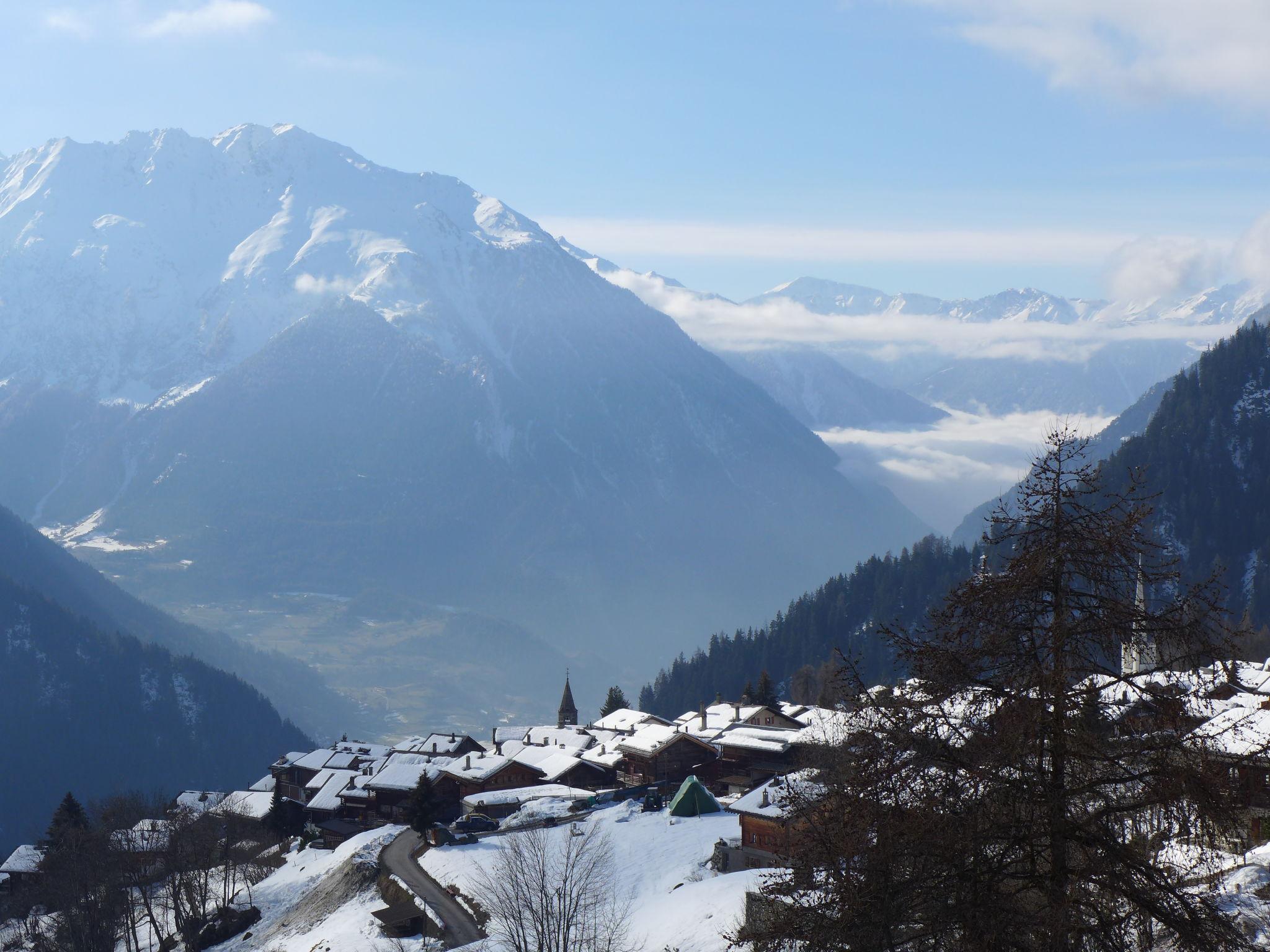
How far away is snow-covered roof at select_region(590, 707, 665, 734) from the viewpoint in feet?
417

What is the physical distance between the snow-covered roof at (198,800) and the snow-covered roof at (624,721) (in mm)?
38148

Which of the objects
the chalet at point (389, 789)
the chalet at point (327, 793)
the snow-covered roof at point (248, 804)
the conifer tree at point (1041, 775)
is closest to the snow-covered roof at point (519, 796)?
the chalet at point (389, 789)

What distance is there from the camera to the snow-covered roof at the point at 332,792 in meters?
108

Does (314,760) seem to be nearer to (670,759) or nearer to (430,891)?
(670,759)

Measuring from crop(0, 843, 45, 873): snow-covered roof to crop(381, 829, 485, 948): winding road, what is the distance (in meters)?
45.5

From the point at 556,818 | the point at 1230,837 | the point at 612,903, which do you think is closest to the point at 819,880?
the point at 1230,837

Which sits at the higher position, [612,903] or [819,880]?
[819,880]

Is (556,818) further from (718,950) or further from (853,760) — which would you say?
(853,760)

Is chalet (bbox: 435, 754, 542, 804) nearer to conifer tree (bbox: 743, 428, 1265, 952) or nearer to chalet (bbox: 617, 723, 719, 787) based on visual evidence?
chalet (bbox: 617, 723, 719, 787)

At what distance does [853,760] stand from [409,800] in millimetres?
72125

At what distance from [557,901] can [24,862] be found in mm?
81942

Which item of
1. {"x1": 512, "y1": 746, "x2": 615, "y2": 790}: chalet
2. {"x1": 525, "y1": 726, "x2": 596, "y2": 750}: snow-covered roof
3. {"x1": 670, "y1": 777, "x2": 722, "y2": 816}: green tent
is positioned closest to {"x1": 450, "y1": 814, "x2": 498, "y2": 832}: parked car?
{"x1": 512, "y1": 746, "x2": 615, "y2": 790}: chalet

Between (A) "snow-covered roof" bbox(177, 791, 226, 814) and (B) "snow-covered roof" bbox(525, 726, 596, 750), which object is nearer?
(B) "snow-covered roof" bbox(525, 726, 596, 750)

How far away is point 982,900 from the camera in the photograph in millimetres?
14914
